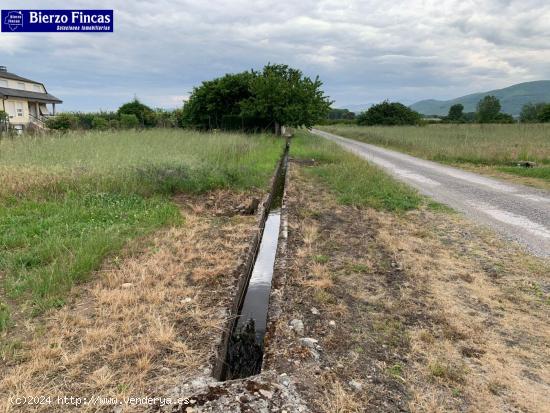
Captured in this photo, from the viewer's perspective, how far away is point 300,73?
26062 millimetres

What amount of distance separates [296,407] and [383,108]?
6488 cm

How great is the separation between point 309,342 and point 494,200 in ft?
22.4

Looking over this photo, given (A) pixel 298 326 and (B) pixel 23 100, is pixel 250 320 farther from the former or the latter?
(B) pixel 23 100

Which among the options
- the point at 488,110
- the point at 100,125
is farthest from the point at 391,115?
the point at 100,125

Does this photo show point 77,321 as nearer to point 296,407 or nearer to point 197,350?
point 197,350

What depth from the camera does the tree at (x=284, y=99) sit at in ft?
76.5

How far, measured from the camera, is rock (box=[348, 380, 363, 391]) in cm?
240

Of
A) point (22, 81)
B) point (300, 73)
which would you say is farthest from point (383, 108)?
point (22, 81)

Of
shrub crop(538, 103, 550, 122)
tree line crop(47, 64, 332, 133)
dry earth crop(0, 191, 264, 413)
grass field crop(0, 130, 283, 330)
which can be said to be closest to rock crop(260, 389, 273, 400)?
dry earth crop(0, 191, 264, 413)

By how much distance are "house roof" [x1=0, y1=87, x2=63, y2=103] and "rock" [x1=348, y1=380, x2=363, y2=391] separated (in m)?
33.0

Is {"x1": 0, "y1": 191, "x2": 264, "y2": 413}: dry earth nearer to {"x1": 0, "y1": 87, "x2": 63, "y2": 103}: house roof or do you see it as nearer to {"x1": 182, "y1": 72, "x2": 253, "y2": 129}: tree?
{"x1": 182, "y1": 72, "x2": 253, "y2": 129}: tree

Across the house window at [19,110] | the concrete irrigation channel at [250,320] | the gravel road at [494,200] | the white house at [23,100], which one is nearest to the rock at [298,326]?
the concrete irrigation channel at [250,320]

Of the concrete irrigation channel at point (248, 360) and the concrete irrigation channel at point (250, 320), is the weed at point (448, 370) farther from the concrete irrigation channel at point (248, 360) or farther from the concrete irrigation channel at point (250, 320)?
the concrete irrigation channel at point (250, 320)

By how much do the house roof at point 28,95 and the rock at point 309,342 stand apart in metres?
32.5
